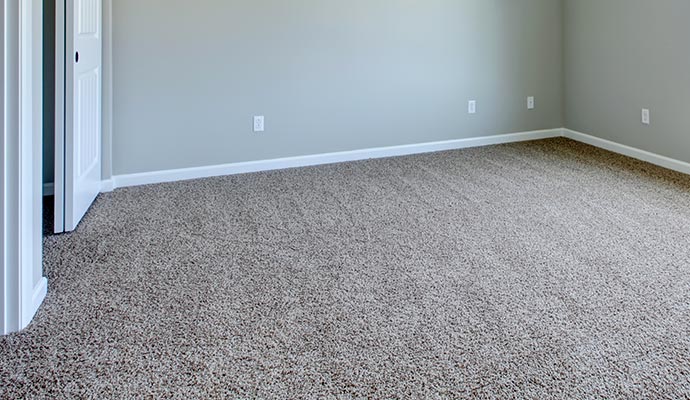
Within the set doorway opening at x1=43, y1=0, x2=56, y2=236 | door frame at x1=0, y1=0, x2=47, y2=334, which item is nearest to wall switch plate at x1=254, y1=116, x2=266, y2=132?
doorway opening at x1=43, y1=0, x2=56, y2=236

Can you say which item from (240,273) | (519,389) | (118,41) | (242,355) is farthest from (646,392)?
(118,41)

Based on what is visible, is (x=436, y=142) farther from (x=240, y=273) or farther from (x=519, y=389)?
(x=519, y=389)

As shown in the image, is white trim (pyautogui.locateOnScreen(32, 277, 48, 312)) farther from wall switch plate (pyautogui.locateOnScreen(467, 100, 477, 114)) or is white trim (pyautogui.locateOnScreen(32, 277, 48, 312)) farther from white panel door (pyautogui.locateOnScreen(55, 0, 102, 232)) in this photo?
wall switch plate (pyautogui.locateOnScreen(467, 100, 477, 114))

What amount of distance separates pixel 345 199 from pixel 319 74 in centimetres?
113

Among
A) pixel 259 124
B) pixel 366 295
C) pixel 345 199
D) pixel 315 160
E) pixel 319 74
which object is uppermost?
pixel 319 74

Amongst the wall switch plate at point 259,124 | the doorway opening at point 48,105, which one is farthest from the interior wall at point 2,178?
the wall switch plate at point 259,124

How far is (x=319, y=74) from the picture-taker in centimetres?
395

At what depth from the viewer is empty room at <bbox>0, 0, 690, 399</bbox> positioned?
5.41 ft

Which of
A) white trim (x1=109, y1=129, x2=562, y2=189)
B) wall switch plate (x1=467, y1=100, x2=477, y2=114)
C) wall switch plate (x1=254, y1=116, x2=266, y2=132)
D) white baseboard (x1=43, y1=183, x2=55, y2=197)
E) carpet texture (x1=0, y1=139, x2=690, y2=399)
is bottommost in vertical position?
carpet texture (x1=0, y1=139, x2=690, y2=399)

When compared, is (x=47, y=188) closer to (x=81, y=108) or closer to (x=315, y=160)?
(x=81, y=108)

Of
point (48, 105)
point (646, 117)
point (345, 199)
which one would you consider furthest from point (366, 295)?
point (646, 117)

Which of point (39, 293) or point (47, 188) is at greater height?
point (47, 188)

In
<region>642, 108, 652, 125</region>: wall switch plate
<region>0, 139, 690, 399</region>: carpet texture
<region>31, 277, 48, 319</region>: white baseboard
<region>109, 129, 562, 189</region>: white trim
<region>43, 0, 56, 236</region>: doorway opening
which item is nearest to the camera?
<region>0, 139, 690, 399</region>: carpet texture

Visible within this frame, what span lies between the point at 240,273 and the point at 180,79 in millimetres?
1805
